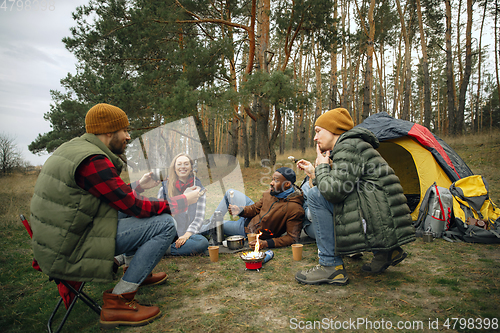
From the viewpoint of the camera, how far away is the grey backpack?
3551mm

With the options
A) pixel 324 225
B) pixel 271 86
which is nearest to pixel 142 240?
pixel 324 225

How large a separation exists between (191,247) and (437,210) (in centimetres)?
318

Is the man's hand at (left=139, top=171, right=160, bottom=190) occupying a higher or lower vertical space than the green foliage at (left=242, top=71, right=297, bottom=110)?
lower

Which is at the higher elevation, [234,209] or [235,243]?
[234,209]

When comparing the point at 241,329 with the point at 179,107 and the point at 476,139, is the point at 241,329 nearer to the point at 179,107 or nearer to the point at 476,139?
the point at 179,107

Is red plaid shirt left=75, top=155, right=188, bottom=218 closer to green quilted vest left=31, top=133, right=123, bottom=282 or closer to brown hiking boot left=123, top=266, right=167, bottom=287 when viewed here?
green quilted vest left=31, top=133, right=123, bottom=282

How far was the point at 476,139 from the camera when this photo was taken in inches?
412

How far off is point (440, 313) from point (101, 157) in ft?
7.96

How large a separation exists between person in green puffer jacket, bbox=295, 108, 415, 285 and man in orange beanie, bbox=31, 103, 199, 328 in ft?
4.03

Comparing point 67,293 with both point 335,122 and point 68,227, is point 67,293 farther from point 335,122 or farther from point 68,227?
point 335,122

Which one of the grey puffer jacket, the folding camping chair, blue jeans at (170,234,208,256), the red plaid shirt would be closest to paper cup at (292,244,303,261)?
the grey puffer jacket

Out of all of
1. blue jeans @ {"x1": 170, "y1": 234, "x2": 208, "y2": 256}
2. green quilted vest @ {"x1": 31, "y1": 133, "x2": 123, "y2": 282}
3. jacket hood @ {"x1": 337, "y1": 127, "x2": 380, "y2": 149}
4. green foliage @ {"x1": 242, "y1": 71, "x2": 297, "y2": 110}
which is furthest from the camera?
green foliage @ {"x1": 242, "y1": 71, "x2": 297, "y2": 110}

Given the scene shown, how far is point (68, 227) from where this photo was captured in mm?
1570

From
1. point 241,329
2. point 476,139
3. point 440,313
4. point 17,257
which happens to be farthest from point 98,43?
point 476,139
